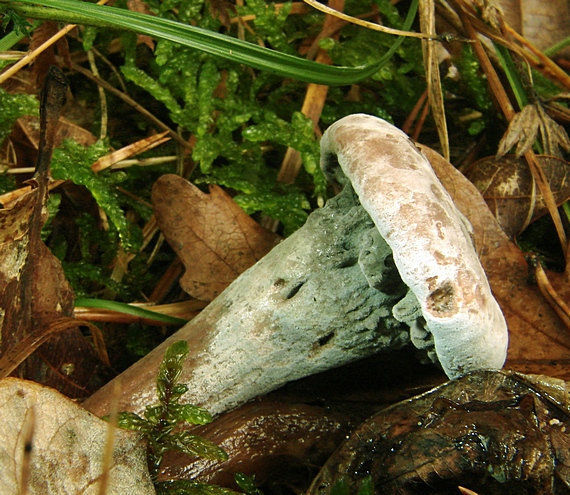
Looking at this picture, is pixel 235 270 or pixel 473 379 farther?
pixel 235 270

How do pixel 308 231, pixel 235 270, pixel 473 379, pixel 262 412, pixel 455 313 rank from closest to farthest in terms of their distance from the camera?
pixel 455 313, pixel 473 379, pixel 308 231, pixel 262 412, pixel 235 270

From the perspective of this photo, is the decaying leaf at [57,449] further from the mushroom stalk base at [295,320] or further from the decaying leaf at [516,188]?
the decaying leaf at [516,188]

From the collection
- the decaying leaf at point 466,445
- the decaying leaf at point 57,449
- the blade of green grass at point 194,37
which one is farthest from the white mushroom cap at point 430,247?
the decaying leaf at point 57,449

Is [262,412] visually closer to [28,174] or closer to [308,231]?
[308,231]

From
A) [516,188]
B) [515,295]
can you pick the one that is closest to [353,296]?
[515,295]


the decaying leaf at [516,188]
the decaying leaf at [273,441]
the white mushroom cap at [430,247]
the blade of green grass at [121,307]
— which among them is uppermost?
the white mushroom cap at [430,247]

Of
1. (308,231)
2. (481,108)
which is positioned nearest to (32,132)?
(308,231)
